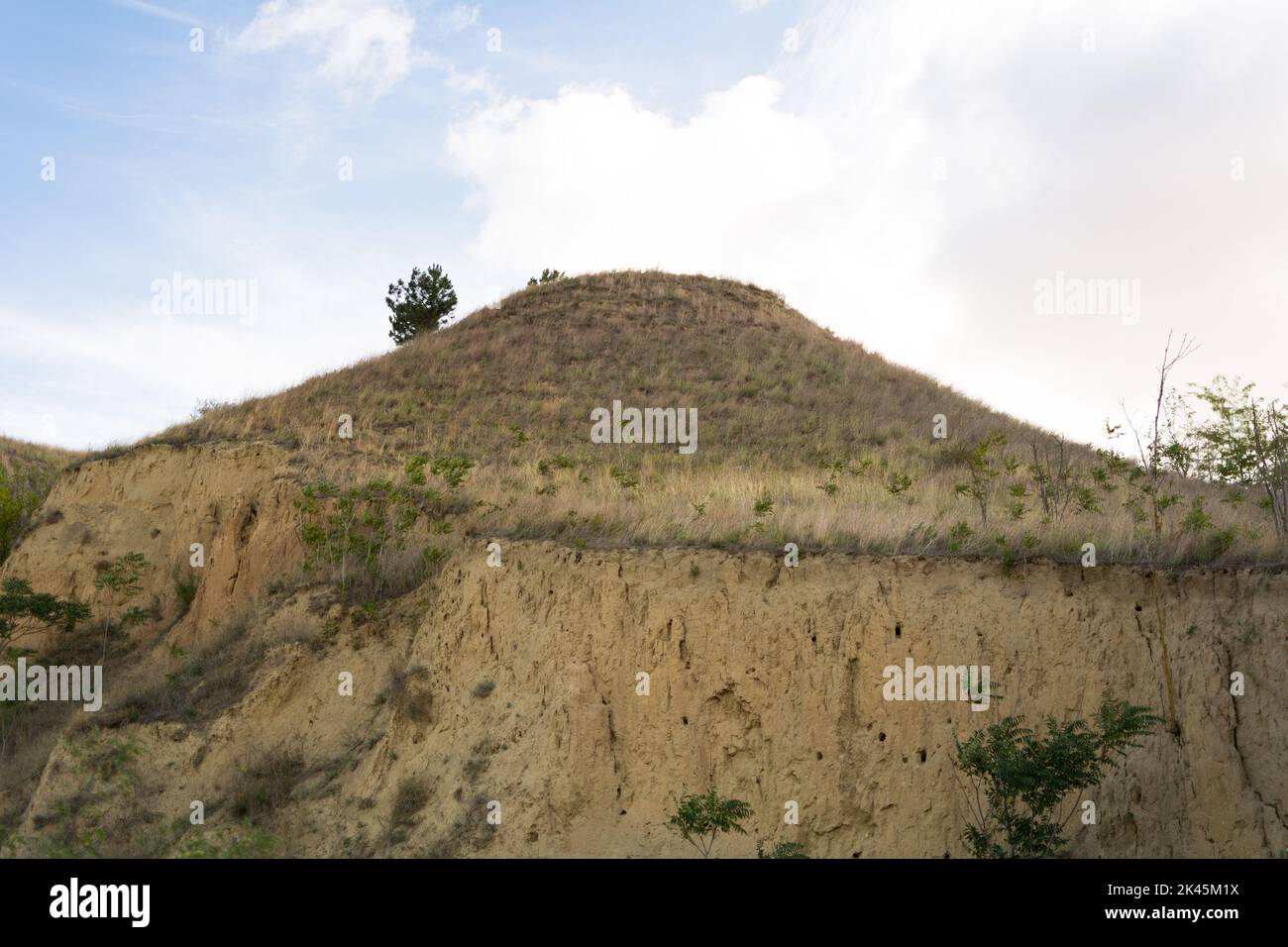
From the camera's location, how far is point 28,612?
67.8 ft

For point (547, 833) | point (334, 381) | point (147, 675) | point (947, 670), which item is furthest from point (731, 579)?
point (334, 381)

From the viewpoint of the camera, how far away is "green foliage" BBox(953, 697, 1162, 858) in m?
10.6

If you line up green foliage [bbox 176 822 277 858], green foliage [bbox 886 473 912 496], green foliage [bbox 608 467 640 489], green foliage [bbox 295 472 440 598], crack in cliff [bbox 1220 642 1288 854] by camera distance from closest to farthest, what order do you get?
1. crack in cliff [bbox 1220 642 1288 854]
2. green foliage [bbox 176 822 277 858]
3. green foliage [bbox 295 472 440 598]
4. green foliage [bbox 886 473 912 496]
5. green foliage [bbox 608 467 640 489]

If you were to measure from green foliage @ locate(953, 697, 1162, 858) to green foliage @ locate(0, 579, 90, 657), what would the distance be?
16981mm

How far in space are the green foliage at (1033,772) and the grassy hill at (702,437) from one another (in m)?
2.39

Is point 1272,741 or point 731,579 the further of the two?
point 731,579

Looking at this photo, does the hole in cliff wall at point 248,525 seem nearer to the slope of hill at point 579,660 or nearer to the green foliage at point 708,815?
the slope of hill at point 579,660

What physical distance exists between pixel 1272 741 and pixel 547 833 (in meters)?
7.81

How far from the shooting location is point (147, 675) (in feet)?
62.2

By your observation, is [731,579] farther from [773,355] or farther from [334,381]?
[773,355]

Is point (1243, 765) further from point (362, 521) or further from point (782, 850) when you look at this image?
point (362, 521)

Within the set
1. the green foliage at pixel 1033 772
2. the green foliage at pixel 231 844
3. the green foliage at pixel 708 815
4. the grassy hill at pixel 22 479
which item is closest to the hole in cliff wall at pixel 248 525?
the grassy hill at pixel 22 479

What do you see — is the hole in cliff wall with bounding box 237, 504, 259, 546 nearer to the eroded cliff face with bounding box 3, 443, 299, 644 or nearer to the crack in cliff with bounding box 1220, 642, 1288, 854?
the eroded cliff face with bounding box 3, 443, 299, 644

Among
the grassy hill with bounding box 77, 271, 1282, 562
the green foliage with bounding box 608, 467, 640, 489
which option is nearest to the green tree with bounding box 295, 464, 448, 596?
the grassy hill with bounding box 77, 271, 1282, 562
